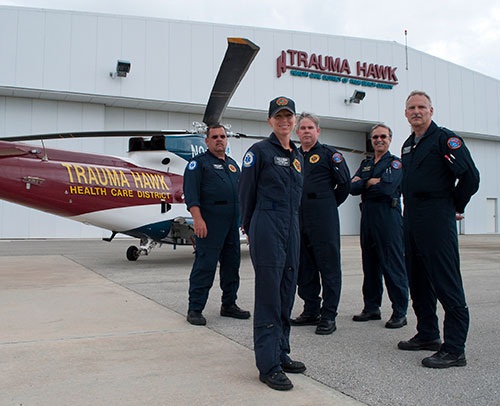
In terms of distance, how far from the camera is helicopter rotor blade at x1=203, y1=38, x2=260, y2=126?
6344 millimetres

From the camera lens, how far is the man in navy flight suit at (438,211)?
3068 mm

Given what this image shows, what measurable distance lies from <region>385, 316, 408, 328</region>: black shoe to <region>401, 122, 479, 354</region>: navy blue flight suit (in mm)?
863

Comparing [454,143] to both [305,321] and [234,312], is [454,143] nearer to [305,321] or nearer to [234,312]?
[305,321]

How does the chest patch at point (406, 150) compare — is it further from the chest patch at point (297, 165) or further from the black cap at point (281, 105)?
the black cap at point (281, 105)

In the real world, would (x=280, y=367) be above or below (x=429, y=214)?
below

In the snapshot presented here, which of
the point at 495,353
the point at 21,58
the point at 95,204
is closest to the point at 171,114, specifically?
the point at 21,58

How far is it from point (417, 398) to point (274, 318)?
0.85 meters

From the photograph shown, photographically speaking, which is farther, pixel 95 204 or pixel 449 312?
pixel 95 204

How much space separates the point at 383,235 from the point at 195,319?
1834 mm

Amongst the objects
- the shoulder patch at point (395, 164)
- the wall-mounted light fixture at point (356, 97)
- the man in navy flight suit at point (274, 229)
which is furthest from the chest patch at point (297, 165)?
the wall-mounted light fixture at point (356, 97)

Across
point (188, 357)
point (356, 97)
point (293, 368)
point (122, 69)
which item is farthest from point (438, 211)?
point (356, 97)

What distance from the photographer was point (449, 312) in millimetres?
3125

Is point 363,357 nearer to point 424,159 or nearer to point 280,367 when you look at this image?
point 280,367

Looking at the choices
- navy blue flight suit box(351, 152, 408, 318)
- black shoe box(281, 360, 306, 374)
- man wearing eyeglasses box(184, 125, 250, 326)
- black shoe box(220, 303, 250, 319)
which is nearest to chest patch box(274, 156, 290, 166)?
black shoe box(281, 360, 306, 374)
